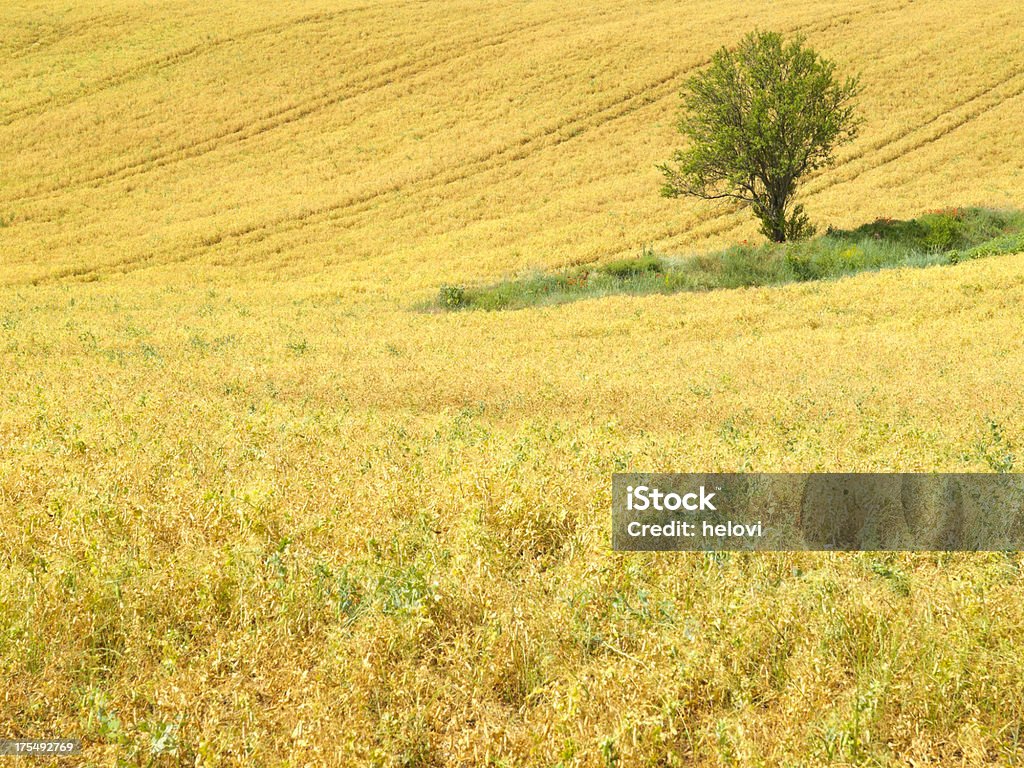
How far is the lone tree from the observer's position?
85.5 ft

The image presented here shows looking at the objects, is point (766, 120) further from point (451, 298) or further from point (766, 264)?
point (451, 298)

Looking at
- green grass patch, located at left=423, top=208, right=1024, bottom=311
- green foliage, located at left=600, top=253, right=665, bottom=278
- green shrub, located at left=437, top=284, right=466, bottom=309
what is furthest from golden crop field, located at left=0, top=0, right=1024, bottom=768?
green foliage, located at left=600, top=253, right=665, bottom=278

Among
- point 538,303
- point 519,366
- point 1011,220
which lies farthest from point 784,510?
point 1011,220

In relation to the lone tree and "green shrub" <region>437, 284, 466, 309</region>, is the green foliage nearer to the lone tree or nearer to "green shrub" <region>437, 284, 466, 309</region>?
the lone tree

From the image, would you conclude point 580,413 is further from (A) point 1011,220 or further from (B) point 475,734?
(A) point 1011,220

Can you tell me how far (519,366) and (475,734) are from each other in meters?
9.91

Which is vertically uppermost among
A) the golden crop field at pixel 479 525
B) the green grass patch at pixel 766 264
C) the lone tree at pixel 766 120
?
the lone tree at pixel 766 120

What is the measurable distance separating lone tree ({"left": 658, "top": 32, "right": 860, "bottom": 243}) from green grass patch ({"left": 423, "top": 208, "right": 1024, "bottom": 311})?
246 cm

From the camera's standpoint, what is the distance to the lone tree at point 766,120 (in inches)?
1026

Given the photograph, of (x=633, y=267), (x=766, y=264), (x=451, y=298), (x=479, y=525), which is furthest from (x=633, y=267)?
(x=479, y=525)

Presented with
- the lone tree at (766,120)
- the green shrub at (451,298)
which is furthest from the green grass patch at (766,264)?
the lone tree at (766,120)

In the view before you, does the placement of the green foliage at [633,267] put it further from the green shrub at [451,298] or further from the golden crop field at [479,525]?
the green shrub at [451,298]

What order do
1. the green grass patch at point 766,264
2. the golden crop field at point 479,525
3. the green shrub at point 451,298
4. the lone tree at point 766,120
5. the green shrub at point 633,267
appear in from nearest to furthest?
the golden crop field at point 479,525 → the green grass patch at point 766,264 → the green shrub at point 451,298 → the green shrub at point 633,267 → the lone tree at point 766,120

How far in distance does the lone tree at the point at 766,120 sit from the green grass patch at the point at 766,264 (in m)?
2.46
